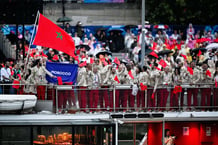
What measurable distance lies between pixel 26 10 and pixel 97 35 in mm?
3955

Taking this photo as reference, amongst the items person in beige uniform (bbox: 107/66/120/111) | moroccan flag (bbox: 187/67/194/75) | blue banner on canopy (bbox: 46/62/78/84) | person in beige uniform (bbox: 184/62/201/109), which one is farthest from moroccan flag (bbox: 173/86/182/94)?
blue banner on canopy (bbox: 46/62/78/84)

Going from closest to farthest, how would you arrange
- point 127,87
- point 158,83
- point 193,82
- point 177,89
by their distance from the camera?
point 127,87, point 177,89, point 158,83, point 193,82

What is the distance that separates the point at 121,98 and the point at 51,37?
2.88 meters

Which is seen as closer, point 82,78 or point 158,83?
point 82,78

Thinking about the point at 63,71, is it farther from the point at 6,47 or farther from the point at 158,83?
the point at 6,47

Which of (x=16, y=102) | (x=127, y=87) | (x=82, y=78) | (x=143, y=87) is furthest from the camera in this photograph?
(x=82, y=78)

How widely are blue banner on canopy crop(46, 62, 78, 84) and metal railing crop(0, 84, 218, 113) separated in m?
0.52

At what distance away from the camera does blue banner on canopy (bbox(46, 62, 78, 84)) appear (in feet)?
67.4

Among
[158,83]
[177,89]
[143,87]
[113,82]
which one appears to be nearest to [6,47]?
[113,82]

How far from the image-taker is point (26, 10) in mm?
32844

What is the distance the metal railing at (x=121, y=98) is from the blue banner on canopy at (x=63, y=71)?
52 centimetres

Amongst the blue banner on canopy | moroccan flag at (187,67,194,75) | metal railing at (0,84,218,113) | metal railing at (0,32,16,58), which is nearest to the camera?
metal railing at (0,84,218,113)

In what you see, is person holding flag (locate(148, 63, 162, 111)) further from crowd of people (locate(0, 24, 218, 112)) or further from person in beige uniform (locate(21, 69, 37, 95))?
person in beige uniform (locate(21, 69, 37, 95))

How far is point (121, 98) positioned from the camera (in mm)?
20703
